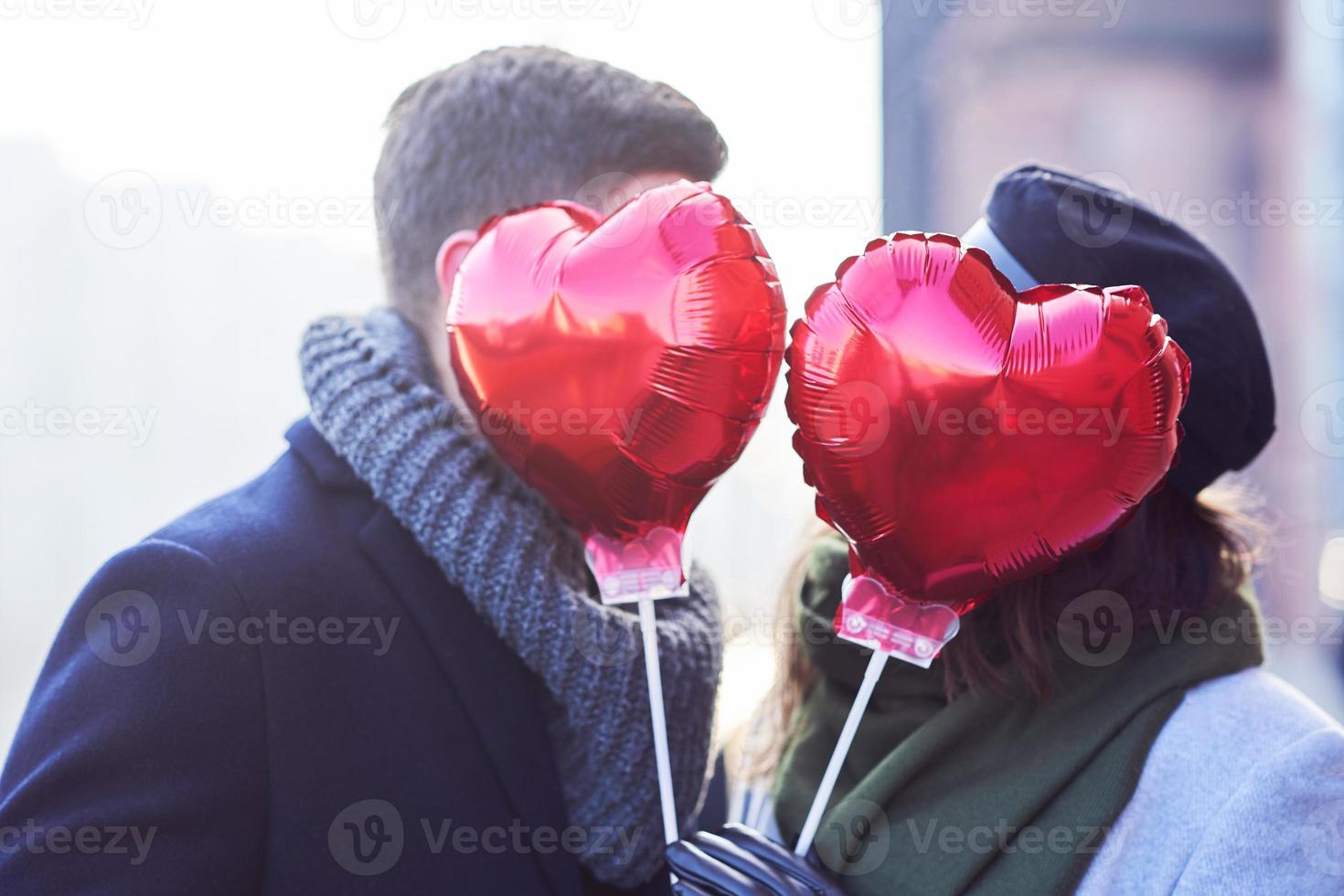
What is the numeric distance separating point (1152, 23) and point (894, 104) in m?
2.92

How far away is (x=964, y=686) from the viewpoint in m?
1.08

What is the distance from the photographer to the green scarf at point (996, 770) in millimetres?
971

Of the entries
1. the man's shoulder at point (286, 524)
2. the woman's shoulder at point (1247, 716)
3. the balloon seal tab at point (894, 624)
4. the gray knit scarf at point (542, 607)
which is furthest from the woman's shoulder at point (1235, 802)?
the man's shoulder at point (286, 524)

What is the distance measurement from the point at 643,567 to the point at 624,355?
0.20 meters

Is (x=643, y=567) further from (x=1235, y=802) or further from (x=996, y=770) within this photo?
(x=1235, y=802)

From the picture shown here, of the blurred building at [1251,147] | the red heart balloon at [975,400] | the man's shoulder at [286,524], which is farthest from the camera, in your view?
the blurred building at [1251,147]

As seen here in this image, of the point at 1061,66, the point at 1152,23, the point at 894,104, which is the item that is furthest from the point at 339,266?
the point at 1152,23

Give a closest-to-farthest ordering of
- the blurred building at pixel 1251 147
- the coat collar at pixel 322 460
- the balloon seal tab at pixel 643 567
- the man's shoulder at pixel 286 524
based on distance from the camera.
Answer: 1. the balloon seal tab at pixel 643 567
2. the man's shoulder at pixel 286 524
3. the coat collar at pixel 322 460
4. the blurred building at pixel 1251 147

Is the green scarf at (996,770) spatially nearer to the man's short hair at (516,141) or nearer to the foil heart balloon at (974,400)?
the foil heart balloon at (974,400)

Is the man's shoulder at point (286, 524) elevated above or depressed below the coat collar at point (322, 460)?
below

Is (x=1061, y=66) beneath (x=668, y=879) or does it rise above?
above

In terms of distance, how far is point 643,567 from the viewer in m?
0.95

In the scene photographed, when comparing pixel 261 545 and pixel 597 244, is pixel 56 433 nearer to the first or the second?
pixel 261 545

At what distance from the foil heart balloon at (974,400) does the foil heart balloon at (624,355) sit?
7 centimetres
